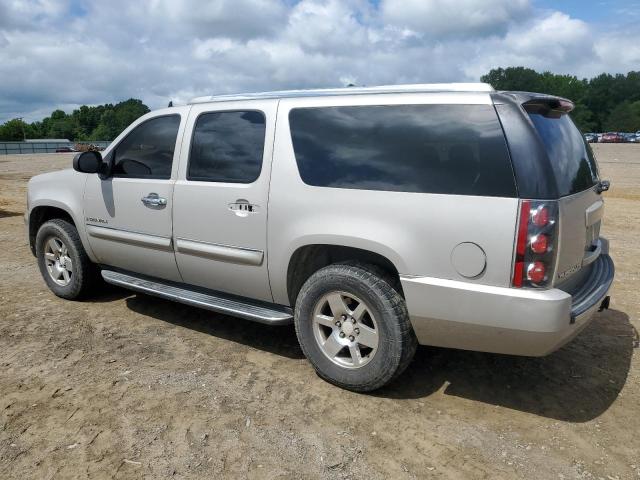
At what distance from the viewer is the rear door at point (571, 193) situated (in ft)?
10.1

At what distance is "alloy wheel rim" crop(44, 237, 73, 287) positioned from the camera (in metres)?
5.39

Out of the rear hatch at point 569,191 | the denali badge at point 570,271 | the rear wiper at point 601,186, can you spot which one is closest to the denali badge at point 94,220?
the rear hatch at point 569,191

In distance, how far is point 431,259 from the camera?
124 inches

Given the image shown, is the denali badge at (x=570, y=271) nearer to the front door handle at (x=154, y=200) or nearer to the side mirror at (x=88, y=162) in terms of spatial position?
the front door handle at (x=154, y=200)

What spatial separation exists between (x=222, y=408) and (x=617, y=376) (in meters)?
2.70

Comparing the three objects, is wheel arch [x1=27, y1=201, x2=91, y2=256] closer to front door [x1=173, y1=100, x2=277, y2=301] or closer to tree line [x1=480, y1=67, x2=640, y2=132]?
front door [x1=173, y1=100, x2=277, y2=301]

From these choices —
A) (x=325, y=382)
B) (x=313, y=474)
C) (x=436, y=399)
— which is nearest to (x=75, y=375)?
(x=325, y=382)

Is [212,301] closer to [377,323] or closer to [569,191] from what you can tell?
[377,323]

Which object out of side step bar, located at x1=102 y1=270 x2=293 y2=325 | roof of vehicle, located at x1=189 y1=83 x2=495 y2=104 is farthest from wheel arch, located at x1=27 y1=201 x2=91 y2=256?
roof of vehicle, located at x1=189 y1=83 x2=495 y2=104

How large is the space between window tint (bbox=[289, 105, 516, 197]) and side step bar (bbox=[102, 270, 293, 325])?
3.20 feet

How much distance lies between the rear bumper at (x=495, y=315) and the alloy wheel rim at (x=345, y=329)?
0.33 meters

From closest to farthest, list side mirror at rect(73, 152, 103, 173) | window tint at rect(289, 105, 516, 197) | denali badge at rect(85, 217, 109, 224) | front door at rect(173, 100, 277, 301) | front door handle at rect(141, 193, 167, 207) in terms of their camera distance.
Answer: window tint at rect(289, 105, 516, 197), front door at rect(173, 100, 277, 301), front door handle at rect(141, 193, 167, 207), side mirror at rect(73, 152, 103, 173), denali badge at rect(85, 217, 109, 224)

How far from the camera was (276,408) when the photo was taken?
3.46m

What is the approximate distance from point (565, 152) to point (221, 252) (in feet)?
7.79
